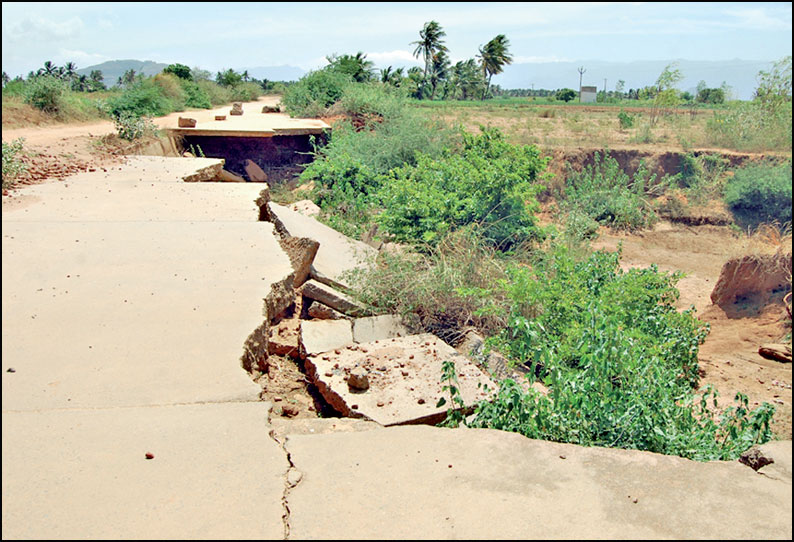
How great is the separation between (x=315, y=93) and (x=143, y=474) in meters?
20.2

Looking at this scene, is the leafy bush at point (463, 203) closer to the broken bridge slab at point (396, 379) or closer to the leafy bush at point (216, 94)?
the broken bridge slab at point (396, 379)

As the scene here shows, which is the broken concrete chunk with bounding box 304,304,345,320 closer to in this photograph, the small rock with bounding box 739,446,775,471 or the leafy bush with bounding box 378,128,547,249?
the leafy bush with bounding box 378,128,547,249

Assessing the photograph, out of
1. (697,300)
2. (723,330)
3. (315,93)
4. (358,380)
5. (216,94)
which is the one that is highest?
(216,94)

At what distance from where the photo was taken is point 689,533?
224 centimetres

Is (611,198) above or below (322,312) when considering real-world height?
below

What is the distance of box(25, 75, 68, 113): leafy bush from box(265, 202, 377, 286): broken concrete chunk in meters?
11.3

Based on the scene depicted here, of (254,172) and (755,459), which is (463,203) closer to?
(755,459)

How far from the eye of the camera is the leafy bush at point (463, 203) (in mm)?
7914

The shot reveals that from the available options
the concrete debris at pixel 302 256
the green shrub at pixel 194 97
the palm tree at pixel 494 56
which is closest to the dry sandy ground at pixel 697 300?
the concrete debris at pixel 302 256

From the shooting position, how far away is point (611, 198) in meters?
14.8

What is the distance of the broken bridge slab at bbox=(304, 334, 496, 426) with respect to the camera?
371 centimetres

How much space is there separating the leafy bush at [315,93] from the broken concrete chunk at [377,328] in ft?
52.2

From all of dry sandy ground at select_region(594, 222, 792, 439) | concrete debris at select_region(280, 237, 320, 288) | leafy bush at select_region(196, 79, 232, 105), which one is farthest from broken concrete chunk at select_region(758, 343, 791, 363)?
leafy bush at select_region(196, 79, 232, 105)

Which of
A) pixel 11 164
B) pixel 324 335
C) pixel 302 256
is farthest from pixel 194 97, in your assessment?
pixel 324 335
